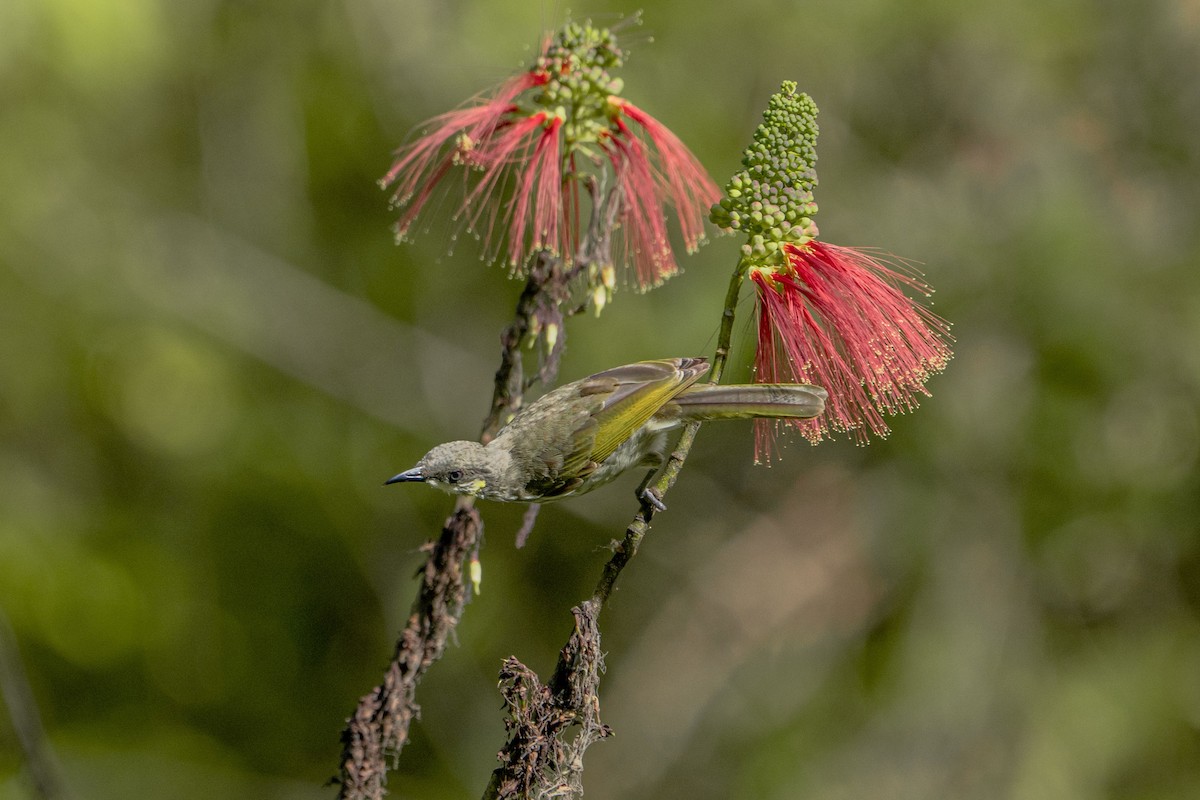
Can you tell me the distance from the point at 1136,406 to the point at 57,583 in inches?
279

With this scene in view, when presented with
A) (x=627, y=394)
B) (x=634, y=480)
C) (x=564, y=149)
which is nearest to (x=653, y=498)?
(x=627, y=394)

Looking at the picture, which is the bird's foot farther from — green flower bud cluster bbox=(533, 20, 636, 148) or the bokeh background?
the bokeh background

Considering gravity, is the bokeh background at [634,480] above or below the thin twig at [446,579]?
above

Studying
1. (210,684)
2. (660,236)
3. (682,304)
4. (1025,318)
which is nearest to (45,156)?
(210,684)

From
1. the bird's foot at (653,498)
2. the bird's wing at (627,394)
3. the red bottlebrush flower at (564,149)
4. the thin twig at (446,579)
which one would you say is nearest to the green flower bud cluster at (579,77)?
the red bottlebrush flower at (564,149)

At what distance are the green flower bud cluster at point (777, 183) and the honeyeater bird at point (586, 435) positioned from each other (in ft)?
→ 1.74

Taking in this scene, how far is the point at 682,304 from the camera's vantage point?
680cm

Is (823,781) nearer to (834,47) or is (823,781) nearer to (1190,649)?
(1190,649)

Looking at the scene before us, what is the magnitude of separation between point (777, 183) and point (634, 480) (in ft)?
15.2

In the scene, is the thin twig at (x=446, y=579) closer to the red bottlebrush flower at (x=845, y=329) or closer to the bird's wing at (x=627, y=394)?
the bird's wing at (x=627, y=394)

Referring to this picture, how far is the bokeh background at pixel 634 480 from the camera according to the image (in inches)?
280

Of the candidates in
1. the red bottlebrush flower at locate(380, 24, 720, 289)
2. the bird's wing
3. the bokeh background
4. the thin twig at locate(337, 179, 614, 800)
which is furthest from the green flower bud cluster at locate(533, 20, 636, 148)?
the bokeh background

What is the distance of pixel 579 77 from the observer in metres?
3.30

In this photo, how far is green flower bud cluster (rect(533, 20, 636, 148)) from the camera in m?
3.30
